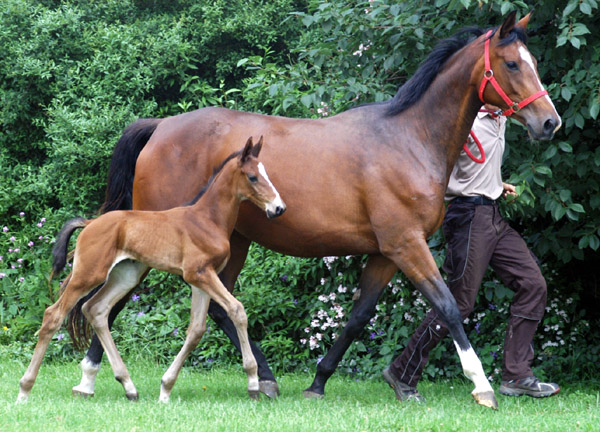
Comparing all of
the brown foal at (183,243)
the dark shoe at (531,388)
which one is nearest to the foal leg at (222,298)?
the brown foal at (183,243)

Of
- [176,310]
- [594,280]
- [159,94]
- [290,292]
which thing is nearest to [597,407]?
[594,280]

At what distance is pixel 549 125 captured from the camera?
5.07m

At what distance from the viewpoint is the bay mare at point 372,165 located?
17.3 feet

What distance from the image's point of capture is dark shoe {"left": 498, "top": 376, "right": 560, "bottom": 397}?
5.66 metres

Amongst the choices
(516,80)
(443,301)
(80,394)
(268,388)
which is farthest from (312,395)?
(516,80)

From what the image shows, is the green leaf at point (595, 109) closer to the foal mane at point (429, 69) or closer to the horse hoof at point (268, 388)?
the foal mane at point (429, 69)

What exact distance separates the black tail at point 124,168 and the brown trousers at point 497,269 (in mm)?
2445

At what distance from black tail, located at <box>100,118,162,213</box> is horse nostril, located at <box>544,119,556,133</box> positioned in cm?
298

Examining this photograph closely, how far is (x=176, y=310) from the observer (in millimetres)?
8234

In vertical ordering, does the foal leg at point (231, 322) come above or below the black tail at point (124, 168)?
below

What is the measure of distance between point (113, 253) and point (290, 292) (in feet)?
→ 10.0

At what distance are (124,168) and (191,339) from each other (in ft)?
5.26

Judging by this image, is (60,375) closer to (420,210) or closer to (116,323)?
(116,323)

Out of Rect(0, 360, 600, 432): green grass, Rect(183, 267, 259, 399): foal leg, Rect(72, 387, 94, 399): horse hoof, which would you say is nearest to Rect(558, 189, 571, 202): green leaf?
Rect(0, 360, 600, 432): green grass
